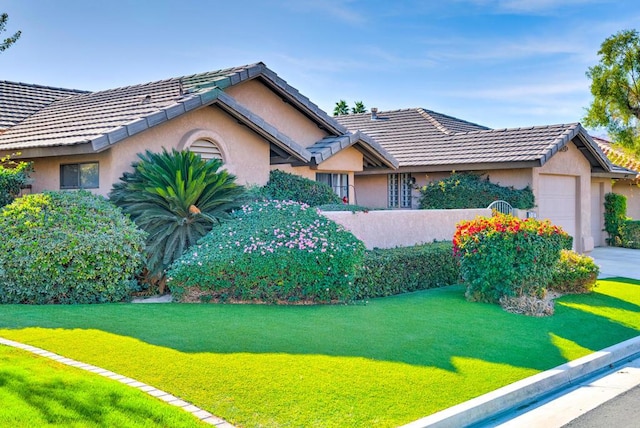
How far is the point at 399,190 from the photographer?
79.8ft

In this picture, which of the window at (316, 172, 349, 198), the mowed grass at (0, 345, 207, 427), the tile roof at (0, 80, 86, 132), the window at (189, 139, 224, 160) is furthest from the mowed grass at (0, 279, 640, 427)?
the tile roof at (0, 80, 86, 132)

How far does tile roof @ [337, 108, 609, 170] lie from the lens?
21016mm

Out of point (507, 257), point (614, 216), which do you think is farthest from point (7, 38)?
point (614, 216)

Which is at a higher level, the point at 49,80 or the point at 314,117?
the point at 49,80

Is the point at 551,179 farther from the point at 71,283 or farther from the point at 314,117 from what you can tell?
Result: the point at 71,283

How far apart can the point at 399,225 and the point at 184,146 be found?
5.28m

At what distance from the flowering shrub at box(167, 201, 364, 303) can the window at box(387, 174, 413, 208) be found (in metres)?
12.7

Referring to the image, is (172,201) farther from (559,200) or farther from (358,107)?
(358,107)

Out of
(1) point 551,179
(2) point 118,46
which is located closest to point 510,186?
(1) point 551,179

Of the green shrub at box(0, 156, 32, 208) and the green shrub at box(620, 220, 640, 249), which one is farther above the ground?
the green shrub at box(0, 156, 32, 208)

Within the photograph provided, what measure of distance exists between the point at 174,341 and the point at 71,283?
12.1 feet

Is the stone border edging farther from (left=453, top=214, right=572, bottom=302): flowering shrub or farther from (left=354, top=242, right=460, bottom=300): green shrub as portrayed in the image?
(left=453, top=214, right=572, bottom=302): flowering shrub

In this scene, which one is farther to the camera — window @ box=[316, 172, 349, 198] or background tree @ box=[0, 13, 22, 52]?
window @ box=[316, 172, 349, 198]

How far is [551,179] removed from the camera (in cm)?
2267
